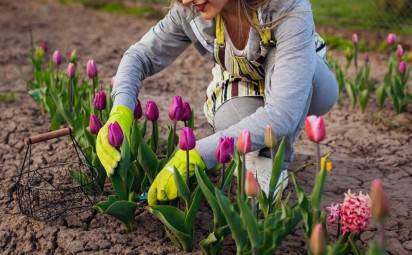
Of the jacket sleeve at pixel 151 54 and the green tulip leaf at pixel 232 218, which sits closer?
the green tulip leaf at pixel 232 218

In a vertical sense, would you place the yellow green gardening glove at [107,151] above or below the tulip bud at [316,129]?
below

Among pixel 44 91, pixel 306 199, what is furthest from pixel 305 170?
pixel 44 91

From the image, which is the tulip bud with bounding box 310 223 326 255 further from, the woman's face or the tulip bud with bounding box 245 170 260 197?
the woman's face

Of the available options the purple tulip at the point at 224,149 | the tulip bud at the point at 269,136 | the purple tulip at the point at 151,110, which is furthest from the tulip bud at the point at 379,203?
the purple tulip at the point at 151,110

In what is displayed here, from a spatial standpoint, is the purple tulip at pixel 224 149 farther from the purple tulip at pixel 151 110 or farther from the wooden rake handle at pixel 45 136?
the wooden rake handle at pixel 45 136

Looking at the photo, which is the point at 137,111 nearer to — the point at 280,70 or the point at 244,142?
the point at 280,70

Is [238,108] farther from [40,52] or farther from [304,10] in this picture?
[40,52]

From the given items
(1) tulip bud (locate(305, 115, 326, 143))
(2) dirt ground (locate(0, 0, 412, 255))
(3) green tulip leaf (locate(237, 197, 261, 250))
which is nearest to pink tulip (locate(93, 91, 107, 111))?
(2) dirt ground (locate(0, 0, 412, 255))

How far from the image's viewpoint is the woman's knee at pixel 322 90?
8.52ft

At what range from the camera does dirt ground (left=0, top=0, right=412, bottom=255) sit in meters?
2.27

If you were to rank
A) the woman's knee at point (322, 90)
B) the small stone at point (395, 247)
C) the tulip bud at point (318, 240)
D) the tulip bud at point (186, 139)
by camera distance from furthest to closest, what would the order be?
the woman's knee at point (322, 90) → the small stone at point (395, 247) → the tulip bud at point (186, 139) → the tulip bud at point (318, 240)

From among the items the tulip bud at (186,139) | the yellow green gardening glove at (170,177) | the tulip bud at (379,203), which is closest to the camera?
the tulip bud at (379,203)

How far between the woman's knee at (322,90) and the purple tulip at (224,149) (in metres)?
0.76

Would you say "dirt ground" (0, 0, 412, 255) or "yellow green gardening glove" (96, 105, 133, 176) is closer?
"yellow green gardening glove" (96, 105, 133, 176)
